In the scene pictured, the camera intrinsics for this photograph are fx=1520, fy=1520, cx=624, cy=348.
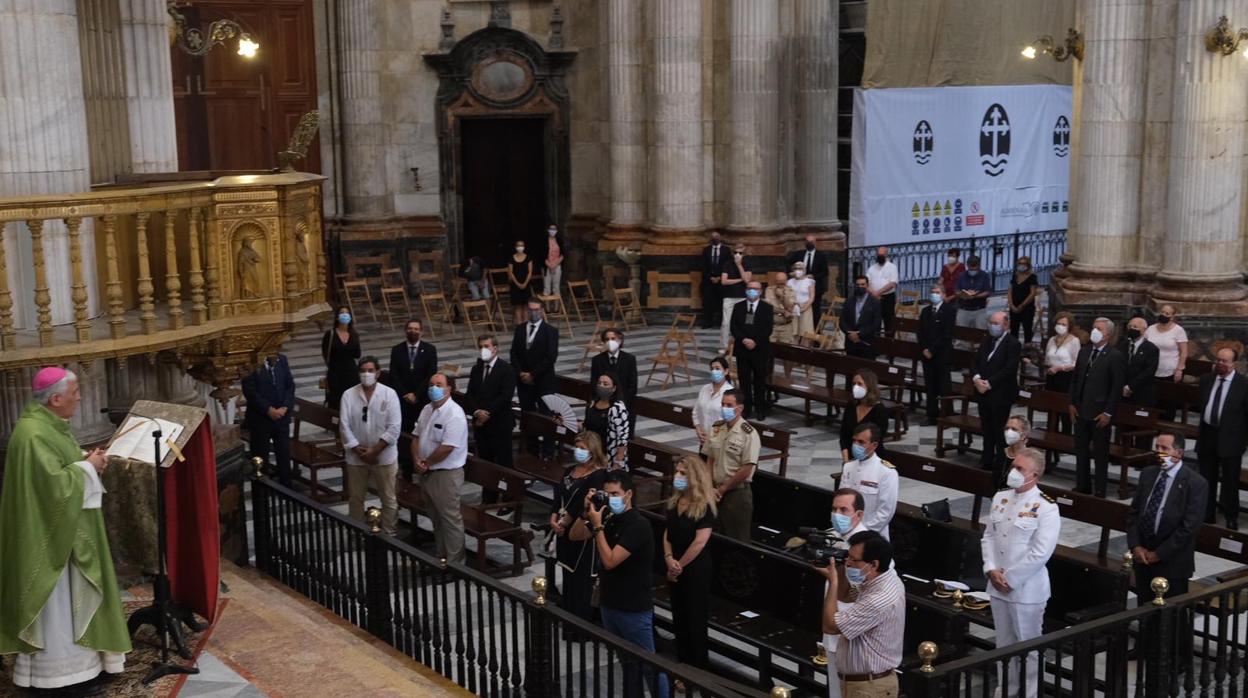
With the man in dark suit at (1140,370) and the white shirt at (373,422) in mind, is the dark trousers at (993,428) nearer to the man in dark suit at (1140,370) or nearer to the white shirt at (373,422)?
the man in dark suit at (1140,370)

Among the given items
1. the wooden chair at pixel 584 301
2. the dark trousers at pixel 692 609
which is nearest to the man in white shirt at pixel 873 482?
the dark trousers at pixel 692 609

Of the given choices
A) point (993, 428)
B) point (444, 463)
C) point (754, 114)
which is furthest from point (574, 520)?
point (754, 114)

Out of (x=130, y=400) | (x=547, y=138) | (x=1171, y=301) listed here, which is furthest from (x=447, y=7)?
(x=130, y=400)

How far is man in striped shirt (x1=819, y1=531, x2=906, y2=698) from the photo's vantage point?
7.33 m

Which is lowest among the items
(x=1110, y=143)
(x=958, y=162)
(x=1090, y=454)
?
(x=1090, y=454)

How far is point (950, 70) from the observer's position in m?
25.3

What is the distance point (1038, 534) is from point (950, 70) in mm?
17744

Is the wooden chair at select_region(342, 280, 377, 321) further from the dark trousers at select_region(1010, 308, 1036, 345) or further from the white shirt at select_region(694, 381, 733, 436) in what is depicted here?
the white shirt at select_region(694, 381, 733, 436)

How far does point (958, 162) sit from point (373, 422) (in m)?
17.2

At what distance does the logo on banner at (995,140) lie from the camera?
27219mm

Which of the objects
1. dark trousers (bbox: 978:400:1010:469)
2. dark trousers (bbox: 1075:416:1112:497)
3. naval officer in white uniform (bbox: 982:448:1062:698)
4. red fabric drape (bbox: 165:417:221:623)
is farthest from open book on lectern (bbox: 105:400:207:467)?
dark trousers (bbox: 1075:416:1112:497)

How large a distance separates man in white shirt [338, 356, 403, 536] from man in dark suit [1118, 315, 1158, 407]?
694 centimetres

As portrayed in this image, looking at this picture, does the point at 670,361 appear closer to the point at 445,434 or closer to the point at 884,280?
the point at 884,280

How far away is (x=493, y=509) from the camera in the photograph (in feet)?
39.9
